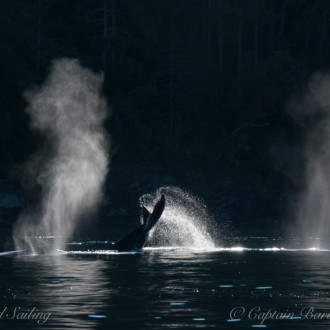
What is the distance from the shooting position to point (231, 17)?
122m

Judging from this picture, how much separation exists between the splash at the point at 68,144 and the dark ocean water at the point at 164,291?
152 ft

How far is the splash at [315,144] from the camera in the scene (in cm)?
9975

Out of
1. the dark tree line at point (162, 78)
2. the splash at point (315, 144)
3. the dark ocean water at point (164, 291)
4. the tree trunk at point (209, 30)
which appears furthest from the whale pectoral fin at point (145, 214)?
the tree trunk at point (209, 30)

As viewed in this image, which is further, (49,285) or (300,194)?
(300,194)

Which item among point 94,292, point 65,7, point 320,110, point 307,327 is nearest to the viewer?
point 307,327

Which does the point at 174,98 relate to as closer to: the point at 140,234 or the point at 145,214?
the point at 140,234

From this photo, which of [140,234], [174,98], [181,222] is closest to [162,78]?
[174,98]

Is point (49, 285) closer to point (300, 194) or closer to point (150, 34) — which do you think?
point (300, 194)

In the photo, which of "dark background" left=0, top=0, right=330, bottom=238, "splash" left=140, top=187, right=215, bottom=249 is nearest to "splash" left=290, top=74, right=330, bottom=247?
"dark background" left=0, top=0, right=330, bottom=238

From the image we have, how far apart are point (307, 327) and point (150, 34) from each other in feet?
317

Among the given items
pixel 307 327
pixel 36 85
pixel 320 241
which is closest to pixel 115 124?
pixel 36 85

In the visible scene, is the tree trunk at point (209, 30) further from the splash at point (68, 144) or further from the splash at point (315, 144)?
the splash at point (68, 144)

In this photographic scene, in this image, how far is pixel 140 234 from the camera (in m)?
45.2

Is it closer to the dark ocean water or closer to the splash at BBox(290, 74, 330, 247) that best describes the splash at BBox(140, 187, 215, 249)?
the dark ocean water
